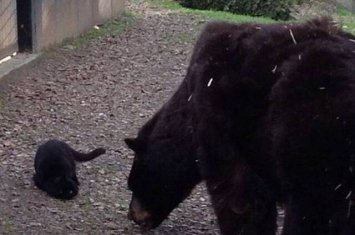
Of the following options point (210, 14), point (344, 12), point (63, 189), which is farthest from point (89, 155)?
point (344, 12)

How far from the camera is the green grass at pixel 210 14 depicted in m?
16.6

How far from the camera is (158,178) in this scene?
6176mm

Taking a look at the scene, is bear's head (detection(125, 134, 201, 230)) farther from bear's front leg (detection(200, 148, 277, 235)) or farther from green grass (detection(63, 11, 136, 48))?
green grass (detection(63, 11, 136, 48))

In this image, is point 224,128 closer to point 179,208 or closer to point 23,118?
point 179,208

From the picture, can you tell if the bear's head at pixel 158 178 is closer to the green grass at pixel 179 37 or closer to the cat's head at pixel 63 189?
the cat's head at pixel 63 189

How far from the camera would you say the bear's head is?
6.03 metres

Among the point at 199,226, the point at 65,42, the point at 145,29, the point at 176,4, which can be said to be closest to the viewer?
the point at 199,226

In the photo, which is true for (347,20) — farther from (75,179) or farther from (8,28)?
(75,179)

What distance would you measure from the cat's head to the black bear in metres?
0.83

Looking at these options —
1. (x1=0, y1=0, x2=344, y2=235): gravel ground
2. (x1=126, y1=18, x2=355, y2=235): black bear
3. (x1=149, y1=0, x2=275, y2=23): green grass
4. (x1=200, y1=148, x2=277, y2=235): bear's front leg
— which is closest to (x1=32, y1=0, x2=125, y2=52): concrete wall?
(x1=0, y1=0, x2=344, y2=235): gravel ground

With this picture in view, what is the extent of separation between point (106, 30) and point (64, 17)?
1452 mm

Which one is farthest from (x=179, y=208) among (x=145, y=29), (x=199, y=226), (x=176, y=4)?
(x=176, y=4)

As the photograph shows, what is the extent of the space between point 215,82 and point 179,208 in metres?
1.97

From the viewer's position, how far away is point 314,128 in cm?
459
